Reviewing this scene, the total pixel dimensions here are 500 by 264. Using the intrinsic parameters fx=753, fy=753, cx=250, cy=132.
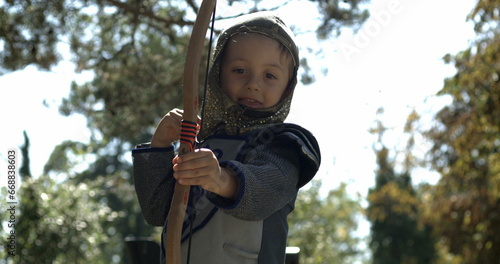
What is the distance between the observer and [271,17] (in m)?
2.67

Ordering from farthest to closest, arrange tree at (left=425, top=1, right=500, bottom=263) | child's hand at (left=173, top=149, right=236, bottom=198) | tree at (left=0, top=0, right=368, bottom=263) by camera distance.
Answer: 1. tree at (left=425, top=1, right=500, bottom=263)
2. tree at (left=0, top=0, right=368, bottom=263)
3. child's hand at (left=173, top=149, right=236, bottom=198)

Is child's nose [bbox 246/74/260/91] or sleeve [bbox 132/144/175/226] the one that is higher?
child's nose [bbox 246/74/260/91]

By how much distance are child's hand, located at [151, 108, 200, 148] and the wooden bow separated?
28 centimetres

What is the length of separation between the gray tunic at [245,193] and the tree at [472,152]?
6.73 m

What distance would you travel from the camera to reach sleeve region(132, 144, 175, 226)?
260 centimetres

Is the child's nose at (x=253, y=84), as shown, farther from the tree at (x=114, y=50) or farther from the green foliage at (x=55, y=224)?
the green foliage at (x=55, y=224)

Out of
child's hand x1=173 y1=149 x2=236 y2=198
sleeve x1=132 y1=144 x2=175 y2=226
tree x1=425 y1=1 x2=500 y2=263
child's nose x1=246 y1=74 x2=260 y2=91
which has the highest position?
tree x1=425 y1=1 x2=500 y2=263

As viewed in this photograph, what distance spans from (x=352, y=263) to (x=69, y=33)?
111ft

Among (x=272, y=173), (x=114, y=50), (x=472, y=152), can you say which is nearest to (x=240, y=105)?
(x=272, y=173)

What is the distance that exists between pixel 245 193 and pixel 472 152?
993 cm

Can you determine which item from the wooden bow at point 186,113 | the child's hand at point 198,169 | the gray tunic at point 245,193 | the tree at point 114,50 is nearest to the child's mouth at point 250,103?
the gray tunic at point 245,193

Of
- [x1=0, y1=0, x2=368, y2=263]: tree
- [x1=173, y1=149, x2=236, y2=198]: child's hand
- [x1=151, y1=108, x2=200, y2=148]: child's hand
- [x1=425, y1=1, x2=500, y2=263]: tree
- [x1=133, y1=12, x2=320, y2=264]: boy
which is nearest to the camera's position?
[x1=173, y1=149, x2=236, y2=198]: child's hand

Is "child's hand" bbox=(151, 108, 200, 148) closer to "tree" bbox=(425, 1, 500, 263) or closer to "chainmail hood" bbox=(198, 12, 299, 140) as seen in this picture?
"chainmail hood" bbox=(198, 12, 299, 140)

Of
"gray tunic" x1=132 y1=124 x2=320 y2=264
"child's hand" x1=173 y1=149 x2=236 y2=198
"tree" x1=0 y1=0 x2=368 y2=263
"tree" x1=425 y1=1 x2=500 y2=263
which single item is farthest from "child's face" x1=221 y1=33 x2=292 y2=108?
"tree" x1=425 y1=1 x2=500 y2=263
